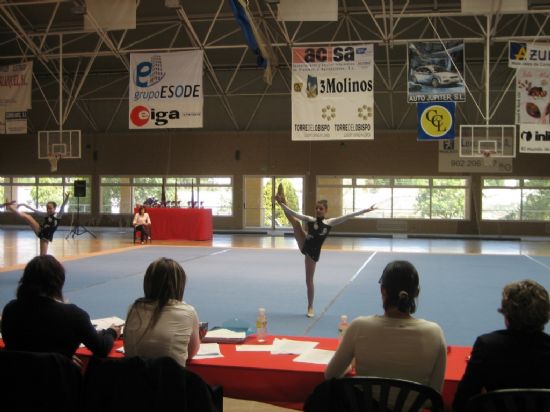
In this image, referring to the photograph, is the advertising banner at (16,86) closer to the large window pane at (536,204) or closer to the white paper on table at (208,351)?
the white paper on table at (208,351)

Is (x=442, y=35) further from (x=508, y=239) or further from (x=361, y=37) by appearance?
(x=508, y=239)

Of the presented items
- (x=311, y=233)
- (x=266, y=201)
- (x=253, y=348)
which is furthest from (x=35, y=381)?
(x=266, y=201)

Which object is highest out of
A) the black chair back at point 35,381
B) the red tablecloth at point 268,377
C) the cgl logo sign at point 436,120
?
the cgl logo sign at point 436,120

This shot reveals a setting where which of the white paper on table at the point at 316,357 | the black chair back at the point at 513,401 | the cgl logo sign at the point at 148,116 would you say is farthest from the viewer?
the cgl logo sign at the point at 148,116

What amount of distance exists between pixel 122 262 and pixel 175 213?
731 centimetres

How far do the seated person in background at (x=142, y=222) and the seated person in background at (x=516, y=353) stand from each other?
18591 millimetres

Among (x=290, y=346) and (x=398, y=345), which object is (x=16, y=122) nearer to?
(x=290, y=346)

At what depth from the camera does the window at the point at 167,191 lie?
2902 centimetres

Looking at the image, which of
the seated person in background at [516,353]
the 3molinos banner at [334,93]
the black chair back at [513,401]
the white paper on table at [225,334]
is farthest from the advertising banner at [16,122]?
the black chair back at [513,401]

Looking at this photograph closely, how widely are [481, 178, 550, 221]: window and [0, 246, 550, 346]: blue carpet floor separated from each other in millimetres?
10051

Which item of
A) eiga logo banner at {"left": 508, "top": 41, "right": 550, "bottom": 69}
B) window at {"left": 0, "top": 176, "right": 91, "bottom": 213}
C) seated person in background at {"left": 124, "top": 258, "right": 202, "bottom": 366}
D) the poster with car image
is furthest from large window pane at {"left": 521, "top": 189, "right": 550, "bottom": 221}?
seated person in background at {"left": 124, "top": 258, "right": 202, "bottom": 366}

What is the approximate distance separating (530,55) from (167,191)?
64.2 ft

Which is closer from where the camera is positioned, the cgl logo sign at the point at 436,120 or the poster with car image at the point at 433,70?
the poster with car image at the point at 433,70

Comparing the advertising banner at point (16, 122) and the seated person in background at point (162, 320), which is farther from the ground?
the advertising banner at point (16, 122)
